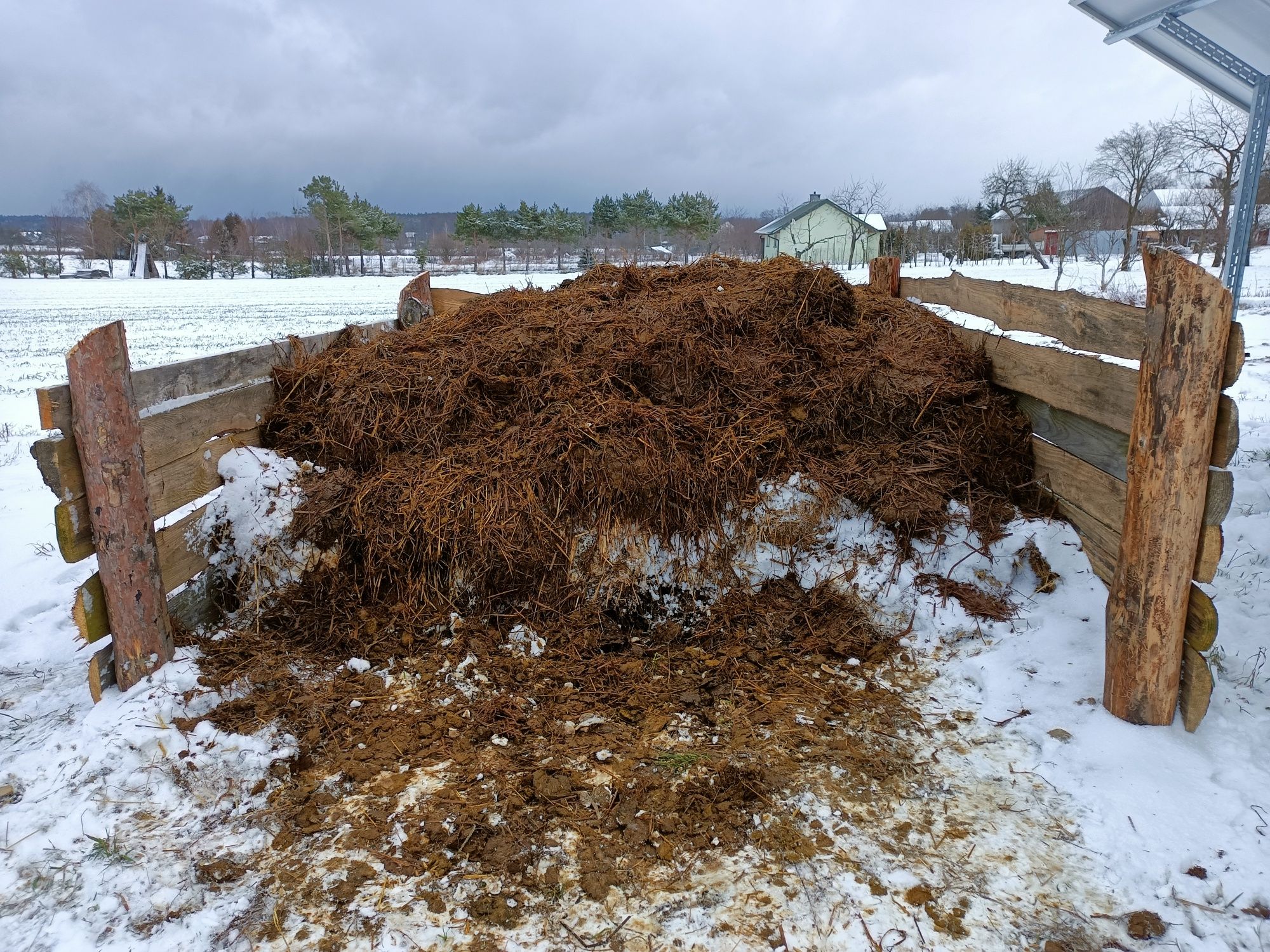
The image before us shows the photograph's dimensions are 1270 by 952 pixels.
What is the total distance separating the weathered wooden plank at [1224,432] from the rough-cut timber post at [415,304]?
5371 millimetres

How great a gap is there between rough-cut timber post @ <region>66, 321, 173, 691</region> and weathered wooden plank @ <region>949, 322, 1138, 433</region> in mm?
4104

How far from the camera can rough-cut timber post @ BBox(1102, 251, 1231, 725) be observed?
2.49m

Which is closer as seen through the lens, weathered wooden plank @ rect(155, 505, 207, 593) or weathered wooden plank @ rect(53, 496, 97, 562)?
weathered wooden plank @ rect(53, 496, 97, 562)

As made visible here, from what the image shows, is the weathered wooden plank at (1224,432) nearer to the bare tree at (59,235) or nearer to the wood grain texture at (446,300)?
the wood grain texture at (446,300)

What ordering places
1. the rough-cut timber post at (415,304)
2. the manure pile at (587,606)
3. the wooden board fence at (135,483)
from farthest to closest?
the rough-cut timber post at (415,304), the wooden board fence at (135,483), the manure pile at (587,606)

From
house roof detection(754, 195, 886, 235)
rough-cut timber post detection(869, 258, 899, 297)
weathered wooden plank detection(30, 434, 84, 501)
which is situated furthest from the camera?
house roof detection(754, 195, 886, 235)

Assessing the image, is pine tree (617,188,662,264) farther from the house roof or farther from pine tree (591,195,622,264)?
the house roof

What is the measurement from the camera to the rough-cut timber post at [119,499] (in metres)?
2.88

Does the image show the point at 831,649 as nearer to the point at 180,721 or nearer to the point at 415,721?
the point at 415,721

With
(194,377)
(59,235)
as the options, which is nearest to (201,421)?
(194,377)

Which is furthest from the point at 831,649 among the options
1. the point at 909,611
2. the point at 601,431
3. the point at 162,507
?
the point at 162,507

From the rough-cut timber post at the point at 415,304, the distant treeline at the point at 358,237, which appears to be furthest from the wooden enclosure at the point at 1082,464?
the distant treeline at the point at 358,237

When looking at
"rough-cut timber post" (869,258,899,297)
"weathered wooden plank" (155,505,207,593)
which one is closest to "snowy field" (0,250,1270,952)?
"weathered wooden plank" (155,505,207,593)

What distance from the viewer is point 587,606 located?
12.5ft
